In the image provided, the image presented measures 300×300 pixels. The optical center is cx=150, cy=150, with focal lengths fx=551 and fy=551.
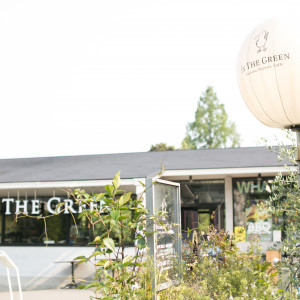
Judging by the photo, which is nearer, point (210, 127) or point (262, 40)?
point (262, 40)

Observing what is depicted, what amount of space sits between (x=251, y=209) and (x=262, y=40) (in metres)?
10.3

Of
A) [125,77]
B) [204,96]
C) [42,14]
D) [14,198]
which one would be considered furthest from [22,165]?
[204,96]

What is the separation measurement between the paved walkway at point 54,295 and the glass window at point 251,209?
16.1 ft

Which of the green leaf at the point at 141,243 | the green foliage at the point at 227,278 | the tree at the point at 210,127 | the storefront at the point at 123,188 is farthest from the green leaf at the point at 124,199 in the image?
the tree at the point at 210,127

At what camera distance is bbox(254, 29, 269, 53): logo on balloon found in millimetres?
4758

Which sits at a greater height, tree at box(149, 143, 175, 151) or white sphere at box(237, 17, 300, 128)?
tree at box(149, 143, 175, 151)

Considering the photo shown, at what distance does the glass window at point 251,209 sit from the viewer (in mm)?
14438

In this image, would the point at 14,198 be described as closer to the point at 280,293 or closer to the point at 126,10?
the point at 126,10

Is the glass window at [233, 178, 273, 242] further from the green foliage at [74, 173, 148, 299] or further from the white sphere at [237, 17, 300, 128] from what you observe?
the white sphere at [237, 17, 300, 128]

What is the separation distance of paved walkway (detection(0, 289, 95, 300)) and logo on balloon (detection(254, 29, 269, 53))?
7043 mm

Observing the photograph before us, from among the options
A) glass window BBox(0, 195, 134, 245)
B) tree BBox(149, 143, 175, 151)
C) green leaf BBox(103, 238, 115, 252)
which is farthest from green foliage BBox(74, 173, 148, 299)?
tree BBox(149, 143, 175, 151)

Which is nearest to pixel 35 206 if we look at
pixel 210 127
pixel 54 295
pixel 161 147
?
pixel 54 295

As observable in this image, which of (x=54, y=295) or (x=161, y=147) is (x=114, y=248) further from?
(x=161, y=147)

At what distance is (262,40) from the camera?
4.79 metres
